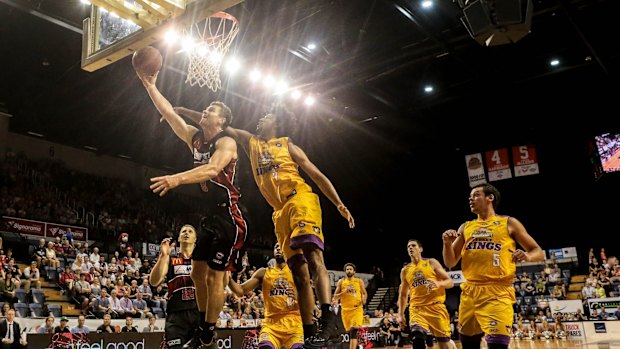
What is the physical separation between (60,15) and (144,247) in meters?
8.37

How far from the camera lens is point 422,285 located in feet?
27.0

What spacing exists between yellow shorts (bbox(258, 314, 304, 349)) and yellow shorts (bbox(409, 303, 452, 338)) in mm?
2833

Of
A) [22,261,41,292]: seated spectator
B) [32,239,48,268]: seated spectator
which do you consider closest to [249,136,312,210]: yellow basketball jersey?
[22,261,41,292]: seated spectator

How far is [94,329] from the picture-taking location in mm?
11352

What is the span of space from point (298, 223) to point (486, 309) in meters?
2.01

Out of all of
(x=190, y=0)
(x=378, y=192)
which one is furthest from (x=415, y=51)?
(x=378, y=192)

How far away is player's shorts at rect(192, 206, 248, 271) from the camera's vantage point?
15.1ft

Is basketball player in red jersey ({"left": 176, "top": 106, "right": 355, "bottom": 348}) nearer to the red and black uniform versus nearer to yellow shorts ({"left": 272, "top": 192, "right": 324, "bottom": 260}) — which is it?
yellow shorts ({"left": 272, "top": 192, "right": 324, "bottom": 260})

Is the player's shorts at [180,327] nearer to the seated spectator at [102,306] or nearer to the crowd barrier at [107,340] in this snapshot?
the crowd barrier at [107,340]

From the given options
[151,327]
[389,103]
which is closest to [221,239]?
[151,327]

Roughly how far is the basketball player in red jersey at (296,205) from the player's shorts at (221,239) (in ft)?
1.14

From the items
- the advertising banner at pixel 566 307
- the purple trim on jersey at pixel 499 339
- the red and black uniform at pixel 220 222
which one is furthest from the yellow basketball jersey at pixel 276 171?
the advertising banner at pixel 566 307

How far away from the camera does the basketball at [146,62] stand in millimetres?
5113

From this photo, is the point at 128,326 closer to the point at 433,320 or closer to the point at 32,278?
the point at 32,278
